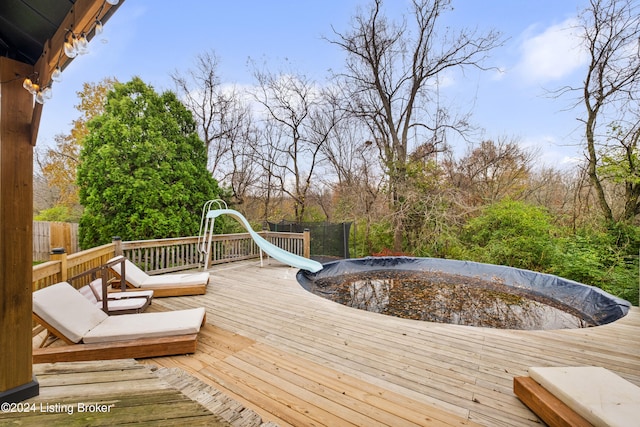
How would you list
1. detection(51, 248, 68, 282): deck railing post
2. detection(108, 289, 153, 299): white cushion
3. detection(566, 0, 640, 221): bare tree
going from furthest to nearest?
detection(566, 0, 640, 221): bare tree < detection(108, 289, 153, 299): white cushion < detection(51, 248, 68, 282): deck railing post

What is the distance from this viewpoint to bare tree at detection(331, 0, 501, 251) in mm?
9594

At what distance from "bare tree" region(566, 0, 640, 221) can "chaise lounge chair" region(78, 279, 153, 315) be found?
10.1m

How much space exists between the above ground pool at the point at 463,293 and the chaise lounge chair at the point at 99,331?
312 cm

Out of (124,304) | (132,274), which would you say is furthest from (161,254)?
(124,304)

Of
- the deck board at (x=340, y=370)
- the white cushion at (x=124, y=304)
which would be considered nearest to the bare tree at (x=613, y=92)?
the deck board at (x=340, y=370)

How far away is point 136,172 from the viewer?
6.70 metres

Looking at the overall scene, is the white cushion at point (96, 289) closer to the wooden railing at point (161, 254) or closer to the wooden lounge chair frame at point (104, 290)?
the wooden lounge chair frame at point (104, 290)

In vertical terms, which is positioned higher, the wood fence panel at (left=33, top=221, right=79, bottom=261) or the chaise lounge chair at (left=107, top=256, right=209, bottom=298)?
the wood fence panel at (left=33, top=221, right=79, bottom=261)

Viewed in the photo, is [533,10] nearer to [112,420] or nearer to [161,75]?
[112,420]

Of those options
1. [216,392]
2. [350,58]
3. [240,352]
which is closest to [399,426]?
[216,392]

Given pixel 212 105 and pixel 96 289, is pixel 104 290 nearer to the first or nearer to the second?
pixel 96 289

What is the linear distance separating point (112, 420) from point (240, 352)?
1226 millimetres

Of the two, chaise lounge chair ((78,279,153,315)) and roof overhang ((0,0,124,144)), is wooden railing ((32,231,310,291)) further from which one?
roof overhang ((0,0,124,144))

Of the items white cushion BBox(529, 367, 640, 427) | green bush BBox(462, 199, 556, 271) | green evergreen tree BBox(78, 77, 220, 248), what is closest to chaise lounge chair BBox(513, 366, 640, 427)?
white cushion BBox(529, 367, 640, 427)
